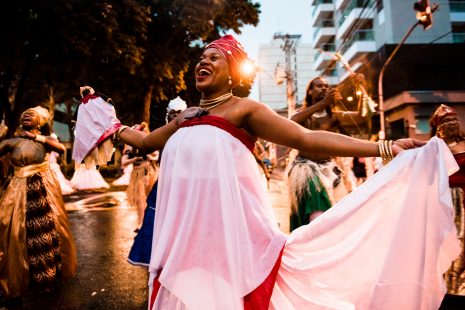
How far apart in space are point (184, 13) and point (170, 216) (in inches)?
666

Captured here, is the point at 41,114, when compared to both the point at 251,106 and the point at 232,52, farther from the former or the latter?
the point at 251,106

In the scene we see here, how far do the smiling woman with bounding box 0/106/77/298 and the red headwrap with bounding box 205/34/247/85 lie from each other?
3.32 meters

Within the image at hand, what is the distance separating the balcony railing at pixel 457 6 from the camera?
3081 centimetres

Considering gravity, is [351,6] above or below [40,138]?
above

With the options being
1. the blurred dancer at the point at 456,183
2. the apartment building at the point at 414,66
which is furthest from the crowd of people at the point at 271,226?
the apartment building at the point at 414,66

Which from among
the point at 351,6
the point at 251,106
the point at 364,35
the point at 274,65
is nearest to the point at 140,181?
the point at 251,106

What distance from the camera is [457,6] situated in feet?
101

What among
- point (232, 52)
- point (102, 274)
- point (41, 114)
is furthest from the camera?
point (102, 274)

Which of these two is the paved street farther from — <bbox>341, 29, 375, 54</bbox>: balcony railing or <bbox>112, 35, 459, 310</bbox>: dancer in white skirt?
<bbox>341, 29, 375, 54</bbox>: balcony railing

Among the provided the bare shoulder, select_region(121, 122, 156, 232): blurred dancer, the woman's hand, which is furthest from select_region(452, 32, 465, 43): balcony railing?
the bare shoulder

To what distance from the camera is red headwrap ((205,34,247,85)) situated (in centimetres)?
215

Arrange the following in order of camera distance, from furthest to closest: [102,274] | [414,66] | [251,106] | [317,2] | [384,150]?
[317,2]
[414,66]
[102,274]
[251,106]
[384,150]

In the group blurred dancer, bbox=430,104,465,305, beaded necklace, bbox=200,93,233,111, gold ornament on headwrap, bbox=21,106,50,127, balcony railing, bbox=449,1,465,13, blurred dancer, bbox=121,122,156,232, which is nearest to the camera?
beaded necklace, bbox=200,93,233,111

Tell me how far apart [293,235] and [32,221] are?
363 cm
